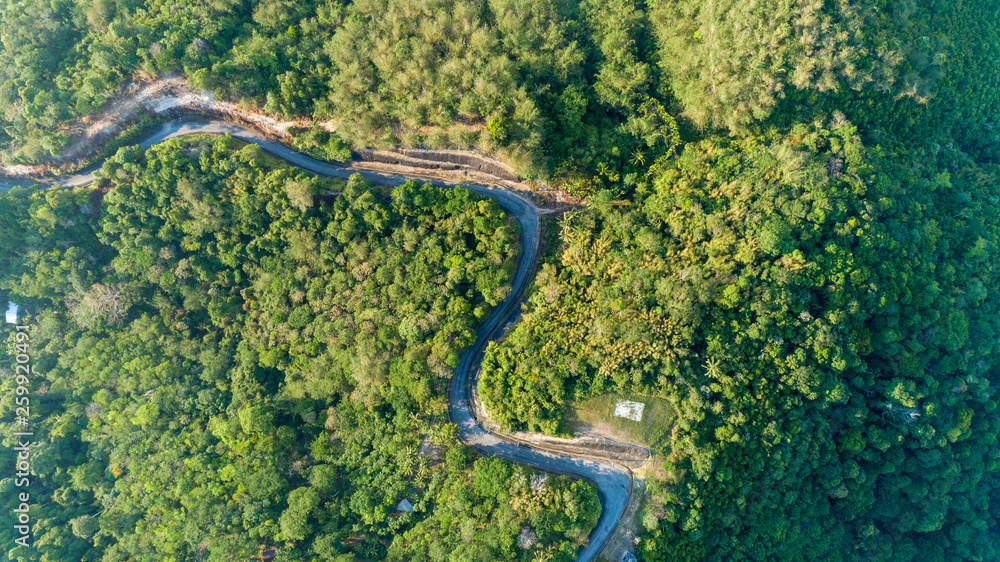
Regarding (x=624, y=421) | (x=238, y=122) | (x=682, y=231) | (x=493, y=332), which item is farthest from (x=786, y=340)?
(x=238, y=122)

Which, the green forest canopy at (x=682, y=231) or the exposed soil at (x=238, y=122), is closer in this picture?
the green forest canopy at (x=682, y=231)

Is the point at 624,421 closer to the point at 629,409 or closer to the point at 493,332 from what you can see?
the point at 629,409

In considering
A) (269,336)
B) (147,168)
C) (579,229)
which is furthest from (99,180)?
(579,229)

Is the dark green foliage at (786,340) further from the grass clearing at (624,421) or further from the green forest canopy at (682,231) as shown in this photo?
the grass clearing at (624,421)

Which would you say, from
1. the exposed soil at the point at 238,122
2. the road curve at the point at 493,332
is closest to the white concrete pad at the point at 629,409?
the road curve at the point at 493,332

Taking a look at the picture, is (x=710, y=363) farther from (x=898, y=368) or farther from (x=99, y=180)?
(x=99, y=180)

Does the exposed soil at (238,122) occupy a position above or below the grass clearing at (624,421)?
above
